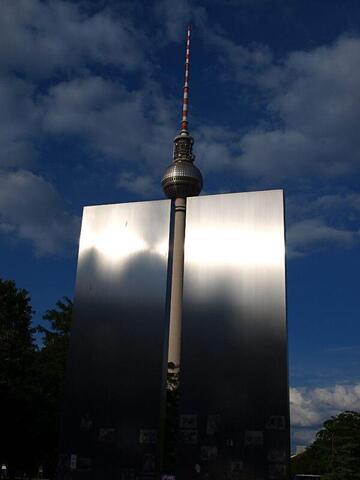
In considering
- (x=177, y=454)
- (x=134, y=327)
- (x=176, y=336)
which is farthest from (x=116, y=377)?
(x=176, y=336)

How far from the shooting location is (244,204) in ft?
65.7

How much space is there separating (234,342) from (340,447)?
4611 cm

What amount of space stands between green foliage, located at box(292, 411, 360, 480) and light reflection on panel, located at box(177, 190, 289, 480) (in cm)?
4226

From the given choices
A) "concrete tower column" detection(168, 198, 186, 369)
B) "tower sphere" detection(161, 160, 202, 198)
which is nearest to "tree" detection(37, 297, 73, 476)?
"concrete tower column" detection(168, 198, 186, 369)

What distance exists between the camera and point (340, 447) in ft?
191

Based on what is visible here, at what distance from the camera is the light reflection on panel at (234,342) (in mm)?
17438

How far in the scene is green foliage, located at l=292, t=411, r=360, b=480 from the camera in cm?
5578

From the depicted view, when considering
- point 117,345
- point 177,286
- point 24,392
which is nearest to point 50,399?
point 24,392

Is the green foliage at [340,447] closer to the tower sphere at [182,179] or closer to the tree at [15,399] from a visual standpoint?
the tower sphere at [182,179]

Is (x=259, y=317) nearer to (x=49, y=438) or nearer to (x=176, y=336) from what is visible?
(x=49, y=438)

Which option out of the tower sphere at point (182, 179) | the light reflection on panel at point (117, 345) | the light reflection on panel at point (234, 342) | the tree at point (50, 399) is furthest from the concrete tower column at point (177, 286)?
the light reflection on panel at point (234, 342)

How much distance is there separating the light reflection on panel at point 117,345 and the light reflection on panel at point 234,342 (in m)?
1.10

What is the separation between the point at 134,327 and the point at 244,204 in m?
5.87

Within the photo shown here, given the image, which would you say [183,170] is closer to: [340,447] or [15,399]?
[340,447]
